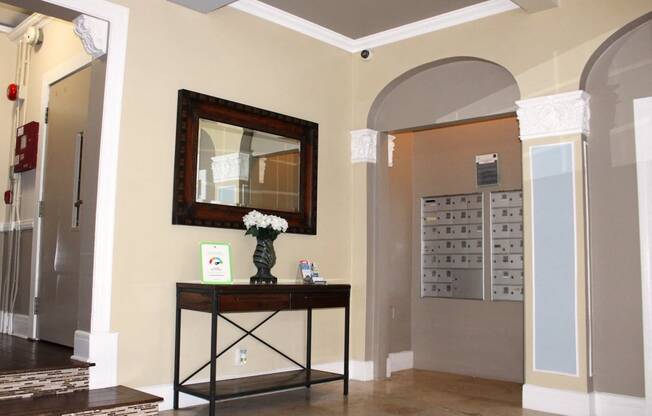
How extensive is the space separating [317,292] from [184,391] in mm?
1220

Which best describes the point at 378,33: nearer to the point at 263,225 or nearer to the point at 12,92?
the point at 263,225

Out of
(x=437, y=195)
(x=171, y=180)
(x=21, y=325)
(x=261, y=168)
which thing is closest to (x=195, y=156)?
(x=171, y=180)

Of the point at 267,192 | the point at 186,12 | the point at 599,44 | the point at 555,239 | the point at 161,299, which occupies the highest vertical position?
the point at 186,12

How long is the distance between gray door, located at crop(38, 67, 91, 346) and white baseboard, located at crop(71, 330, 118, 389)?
2.87 feet

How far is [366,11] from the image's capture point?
16.5 feet

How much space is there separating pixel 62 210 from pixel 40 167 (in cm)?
61

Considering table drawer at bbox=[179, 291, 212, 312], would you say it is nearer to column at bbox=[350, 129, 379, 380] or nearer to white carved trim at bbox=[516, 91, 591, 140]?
column at bbox=[350, 129, 379, 380]

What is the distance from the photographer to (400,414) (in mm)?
4219

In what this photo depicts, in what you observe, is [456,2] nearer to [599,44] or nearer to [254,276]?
[599,44]

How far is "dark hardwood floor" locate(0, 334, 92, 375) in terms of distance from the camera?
12.3 ft

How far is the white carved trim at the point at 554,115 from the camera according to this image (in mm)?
4371

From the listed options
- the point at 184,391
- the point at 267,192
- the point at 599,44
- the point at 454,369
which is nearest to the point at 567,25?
the point at 599,44

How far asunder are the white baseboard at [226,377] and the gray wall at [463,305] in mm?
1002

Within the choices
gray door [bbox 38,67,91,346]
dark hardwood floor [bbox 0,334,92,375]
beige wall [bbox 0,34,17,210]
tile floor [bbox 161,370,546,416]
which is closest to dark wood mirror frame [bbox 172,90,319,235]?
gray door [bbox 38,67,91,346]
